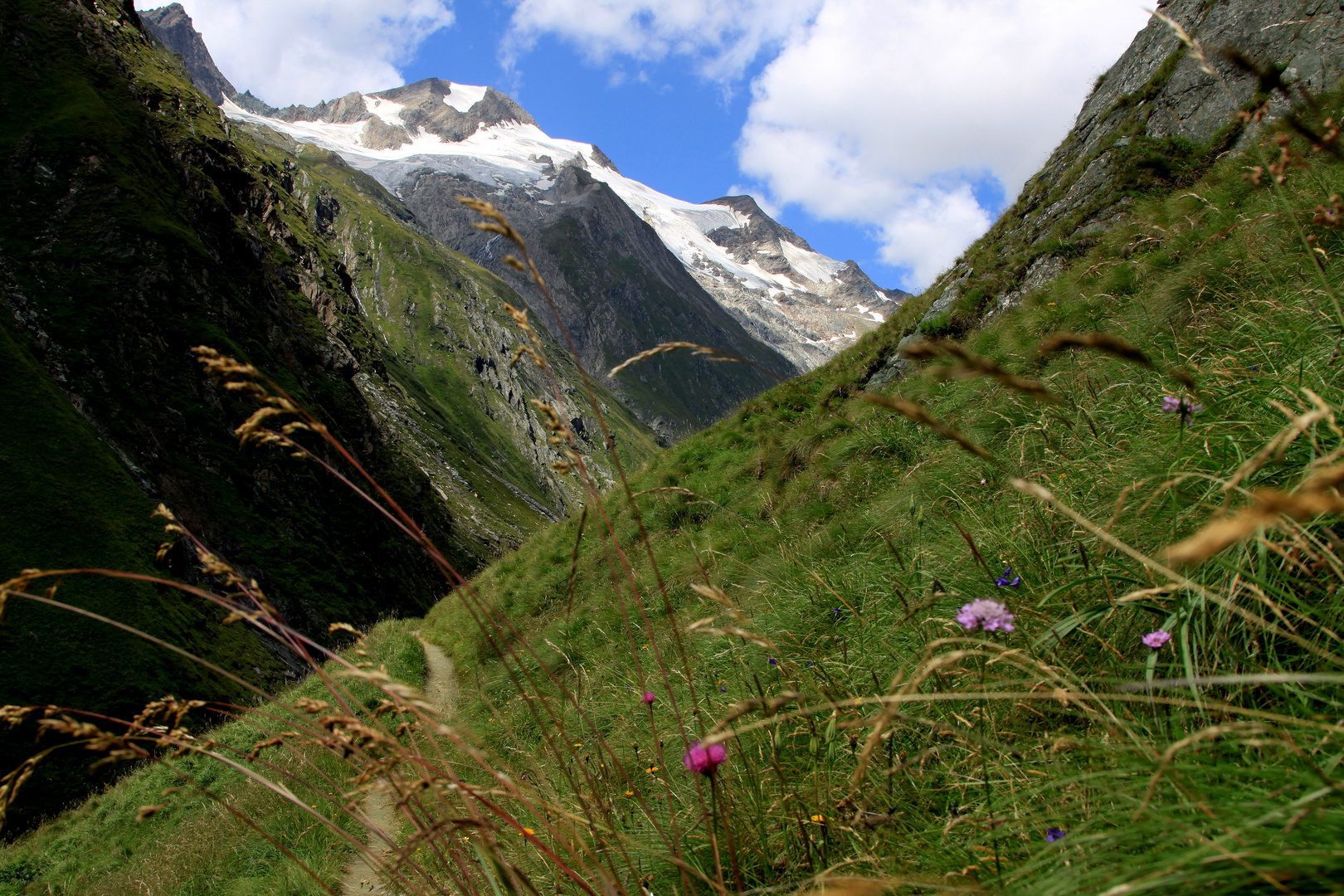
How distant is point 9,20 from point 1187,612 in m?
79.3

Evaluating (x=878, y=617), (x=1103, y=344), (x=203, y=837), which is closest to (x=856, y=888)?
(x=1103, y=344)

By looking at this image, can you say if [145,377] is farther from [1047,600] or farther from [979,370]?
[979,370]

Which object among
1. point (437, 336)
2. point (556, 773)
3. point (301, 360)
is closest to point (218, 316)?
point (301, 360)

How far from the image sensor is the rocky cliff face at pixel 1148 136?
35.7ft

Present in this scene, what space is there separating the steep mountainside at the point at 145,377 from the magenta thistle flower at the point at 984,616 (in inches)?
1232

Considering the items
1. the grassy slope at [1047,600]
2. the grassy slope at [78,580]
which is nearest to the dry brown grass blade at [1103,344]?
the grassy slope at [1047,600]

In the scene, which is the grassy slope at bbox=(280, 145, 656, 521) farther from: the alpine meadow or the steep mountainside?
the alpine meadow

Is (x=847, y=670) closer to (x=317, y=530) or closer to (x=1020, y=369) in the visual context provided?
(x=1020, y=369)

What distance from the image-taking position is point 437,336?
16975 centimetres

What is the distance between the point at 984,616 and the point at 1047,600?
98 cm

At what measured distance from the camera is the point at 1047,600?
2.46 m

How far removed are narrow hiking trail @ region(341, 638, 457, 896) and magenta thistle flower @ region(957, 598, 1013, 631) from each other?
1.29 m

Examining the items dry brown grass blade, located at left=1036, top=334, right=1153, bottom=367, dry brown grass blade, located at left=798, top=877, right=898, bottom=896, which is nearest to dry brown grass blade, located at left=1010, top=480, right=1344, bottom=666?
dry brown grass blade, located at left=1036, top=334, right=1153, bottom=367

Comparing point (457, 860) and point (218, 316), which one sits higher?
point (218, 316)
